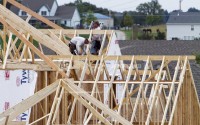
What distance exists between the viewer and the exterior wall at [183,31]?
90.6 meters

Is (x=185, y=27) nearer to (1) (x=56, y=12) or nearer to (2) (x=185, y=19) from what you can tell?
(2) (x=185, y=19)

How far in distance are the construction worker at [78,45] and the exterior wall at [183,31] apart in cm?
6524

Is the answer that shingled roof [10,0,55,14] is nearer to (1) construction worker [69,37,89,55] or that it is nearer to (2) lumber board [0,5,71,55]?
(1) construction worker [69,37,89,55]

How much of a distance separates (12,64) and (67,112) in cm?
199

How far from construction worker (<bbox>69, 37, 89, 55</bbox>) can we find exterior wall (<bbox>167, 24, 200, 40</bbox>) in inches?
2568

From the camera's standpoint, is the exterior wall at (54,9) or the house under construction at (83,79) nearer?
the house under construction at (83,79)

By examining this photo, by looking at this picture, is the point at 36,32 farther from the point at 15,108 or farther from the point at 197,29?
the point at 197,29

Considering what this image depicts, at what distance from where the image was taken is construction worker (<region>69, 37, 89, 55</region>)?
2502 centimetres

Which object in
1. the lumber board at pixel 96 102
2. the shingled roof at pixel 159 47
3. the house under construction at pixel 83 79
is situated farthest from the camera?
the shingled roof at pixel 159 47

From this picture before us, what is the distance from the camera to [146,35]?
78625 mm

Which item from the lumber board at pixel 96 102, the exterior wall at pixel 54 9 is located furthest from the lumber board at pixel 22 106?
the exterior wall at pixel 54 9

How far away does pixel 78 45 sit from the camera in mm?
25062

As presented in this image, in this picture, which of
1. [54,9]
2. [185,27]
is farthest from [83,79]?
[54,9]

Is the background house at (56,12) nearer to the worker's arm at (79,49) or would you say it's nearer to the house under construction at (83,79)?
the worker's arm at (79,49)
